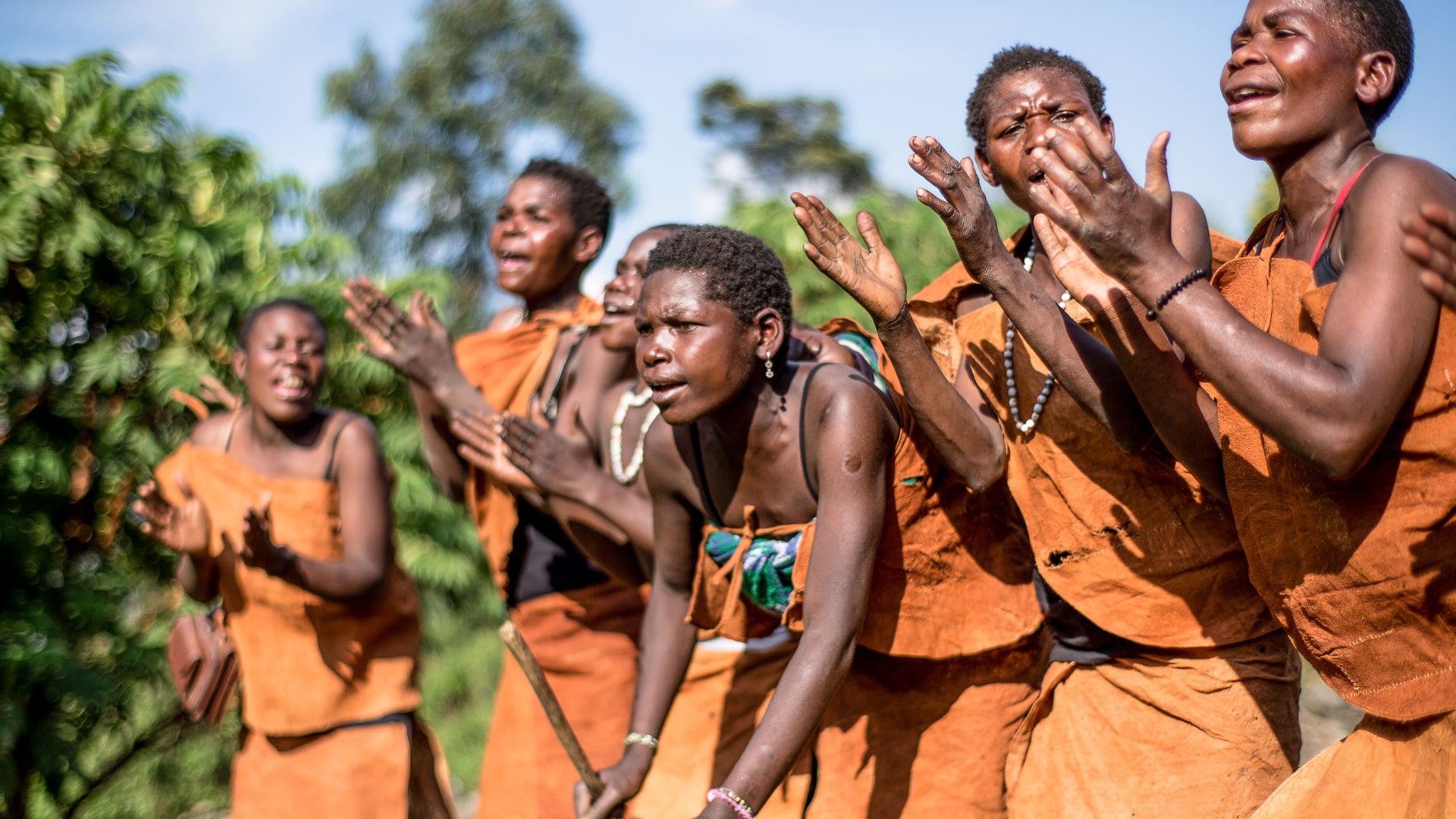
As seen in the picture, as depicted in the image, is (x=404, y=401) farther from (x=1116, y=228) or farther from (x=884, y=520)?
(x=1116, y=228)

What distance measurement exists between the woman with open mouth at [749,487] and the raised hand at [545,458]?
1.79 feet

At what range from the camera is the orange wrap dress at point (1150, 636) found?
2807 millimetres

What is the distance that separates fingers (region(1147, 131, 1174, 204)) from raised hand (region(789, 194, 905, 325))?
61 centimetres

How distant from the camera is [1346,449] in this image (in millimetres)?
1992

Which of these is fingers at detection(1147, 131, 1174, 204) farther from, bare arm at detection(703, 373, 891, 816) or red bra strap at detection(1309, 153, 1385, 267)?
bare arm at detection(703, 373, 891, 816)

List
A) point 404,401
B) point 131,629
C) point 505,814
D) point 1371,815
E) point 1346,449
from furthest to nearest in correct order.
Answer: point 404,401 → point 131,629 → point 505,814 → point 1371,815 → point 1346,449

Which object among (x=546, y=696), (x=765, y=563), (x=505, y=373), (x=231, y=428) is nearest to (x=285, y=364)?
(x=231, y=428)

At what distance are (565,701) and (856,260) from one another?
2.31 m

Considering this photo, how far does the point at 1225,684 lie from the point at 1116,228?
1.22m

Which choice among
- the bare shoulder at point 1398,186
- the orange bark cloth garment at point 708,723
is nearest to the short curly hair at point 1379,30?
the bare shoulder at point 1398,186

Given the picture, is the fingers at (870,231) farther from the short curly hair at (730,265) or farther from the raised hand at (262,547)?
the raised hand at (262,547)

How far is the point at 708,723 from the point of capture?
3.75 metres

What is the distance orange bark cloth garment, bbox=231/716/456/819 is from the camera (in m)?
4.59

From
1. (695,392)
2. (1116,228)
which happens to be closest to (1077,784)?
(695,392)
